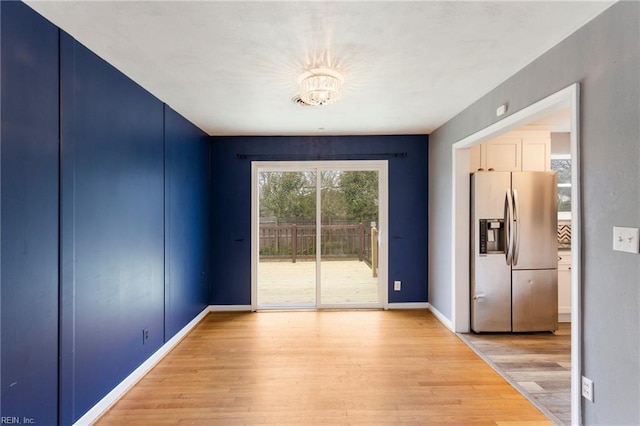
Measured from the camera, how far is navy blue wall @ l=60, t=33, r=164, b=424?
6.11ft

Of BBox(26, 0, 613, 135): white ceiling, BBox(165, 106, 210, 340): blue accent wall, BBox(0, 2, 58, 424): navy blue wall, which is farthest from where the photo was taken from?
BBox(165, 106, 210, 340): blue accent wall

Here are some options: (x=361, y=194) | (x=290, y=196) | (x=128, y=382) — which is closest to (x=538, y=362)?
(x=361, y=194)

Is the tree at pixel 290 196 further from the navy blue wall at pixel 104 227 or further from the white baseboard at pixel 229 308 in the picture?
the navy blue wall at pixel 104 227

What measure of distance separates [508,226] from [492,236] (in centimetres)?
20

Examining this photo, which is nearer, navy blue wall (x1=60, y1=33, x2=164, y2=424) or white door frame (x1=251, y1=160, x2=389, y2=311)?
navy blue wall (x1=60, y1=33, x2=164, y2=424)

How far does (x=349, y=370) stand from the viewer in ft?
8.89

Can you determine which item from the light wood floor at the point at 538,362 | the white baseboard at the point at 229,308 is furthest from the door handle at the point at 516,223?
the white baseboard at the point at 229,308

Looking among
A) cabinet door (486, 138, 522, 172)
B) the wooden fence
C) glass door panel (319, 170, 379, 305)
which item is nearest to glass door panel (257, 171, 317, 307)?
the wooden fence

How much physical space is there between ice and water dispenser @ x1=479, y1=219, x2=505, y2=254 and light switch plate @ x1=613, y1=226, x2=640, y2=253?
1908 millimetres

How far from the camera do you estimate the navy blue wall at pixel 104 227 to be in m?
1.86

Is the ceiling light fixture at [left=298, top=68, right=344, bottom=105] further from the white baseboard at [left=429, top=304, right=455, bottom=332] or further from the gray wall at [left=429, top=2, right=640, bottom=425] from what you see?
the white baseboard at [left=429, top=304, right=455, bottom=332]

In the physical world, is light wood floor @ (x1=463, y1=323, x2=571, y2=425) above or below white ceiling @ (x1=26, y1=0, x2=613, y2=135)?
below

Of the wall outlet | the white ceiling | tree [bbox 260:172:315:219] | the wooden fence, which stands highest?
the white ceiling

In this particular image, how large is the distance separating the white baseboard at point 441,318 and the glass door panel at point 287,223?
1.68 metres
